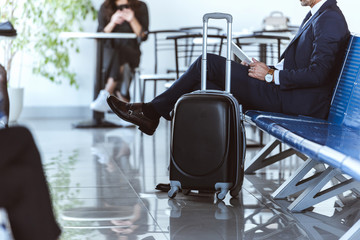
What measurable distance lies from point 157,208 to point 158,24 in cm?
503

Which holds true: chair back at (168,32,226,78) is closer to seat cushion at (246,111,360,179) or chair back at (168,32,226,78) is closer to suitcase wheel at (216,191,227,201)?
seat cushion at (246,111,360,179)

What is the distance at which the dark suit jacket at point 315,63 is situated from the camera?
10.3 feet

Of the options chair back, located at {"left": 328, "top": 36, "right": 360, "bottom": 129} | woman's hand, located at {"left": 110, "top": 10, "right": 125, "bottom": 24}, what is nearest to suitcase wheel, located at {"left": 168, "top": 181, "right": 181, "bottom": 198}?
chair back, located at {"left": 328, "top": 36, "right": 360, "bottom": 129}

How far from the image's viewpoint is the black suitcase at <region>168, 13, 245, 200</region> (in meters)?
2.90

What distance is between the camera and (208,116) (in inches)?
114

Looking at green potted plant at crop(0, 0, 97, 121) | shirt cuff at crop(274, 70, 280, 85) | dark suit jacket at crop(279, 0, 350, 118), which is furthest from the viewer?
green potted plant at crop(0, 0, 97, 121)

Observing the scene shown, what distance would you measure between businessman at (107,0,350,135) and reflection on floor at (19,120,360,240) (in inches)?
16.6

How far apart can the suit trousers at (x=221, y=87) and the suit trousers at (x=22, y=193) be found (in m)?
2.07

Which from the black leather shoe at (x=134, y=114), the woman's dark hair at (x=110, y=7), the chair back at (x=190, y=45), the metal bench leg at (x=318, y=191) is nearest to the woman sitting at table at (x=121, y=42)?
the woman's dark hair at (x=110, y=7)

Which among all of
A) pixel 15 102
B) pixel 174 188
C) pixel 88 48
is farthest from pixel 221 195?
pixel 88 48

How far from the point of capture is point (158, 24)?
7.70 meters

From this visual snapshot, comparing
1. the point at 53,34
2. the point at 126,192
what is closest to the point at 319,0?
the point at 126,192

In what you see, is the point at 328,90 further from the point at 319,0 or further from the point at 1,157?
the point at 1,157

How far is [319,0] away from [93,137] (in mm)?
2737
